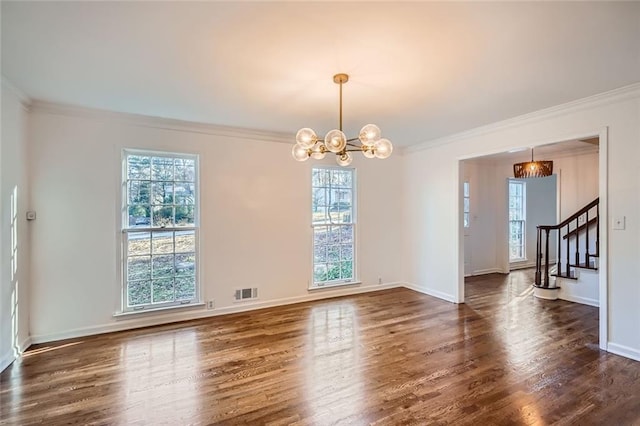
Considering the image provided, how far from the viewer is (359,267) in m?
5.53

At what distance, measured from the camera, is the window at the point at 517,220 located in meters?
8.00

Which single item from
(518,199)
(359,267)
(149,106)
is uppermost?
(149,106)

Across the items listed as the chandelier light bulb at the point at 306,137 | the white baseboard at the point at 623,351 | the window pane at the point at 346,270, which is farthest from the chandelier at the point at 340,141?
the white baseboard at the point at 623,351

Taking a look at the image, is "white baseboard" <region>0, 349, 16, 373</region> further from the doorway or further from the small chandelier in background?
the small chandelier in background

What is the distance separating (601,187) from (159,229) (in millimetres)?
5029

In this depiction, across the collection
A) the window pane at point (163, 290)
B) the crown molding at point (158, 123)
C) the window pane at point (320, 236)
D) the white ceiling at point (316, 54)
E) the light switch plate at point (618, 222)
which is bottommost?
the window pane at point (163, 290)

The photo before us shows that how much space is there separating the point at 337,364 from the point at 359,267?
2.63 meters

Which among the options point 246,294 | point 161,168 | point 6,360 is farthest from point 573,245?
point 6,360

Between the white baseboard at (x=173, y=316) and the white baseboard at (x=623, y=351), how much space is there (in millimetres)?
3192

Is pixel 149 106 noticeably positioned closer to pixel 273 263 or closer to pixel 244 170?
pixel 244 170

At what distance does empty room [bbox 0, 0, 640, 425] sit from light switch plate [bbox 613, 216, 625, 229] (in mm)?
30

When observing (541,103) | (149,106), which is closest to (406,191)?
(541,103)

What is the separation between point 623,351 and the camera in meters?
3.13

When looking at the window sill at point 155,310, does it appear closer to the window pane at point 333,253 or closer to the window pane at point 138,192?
the window pane at point 138,192
